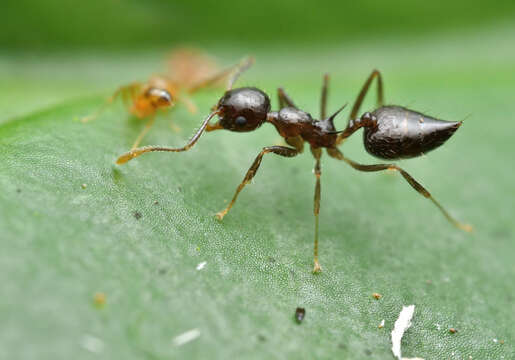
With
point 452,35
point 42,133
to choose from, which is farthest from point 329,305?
point 452,35

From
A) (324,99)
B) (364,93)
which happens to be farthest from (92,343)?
(364,93)

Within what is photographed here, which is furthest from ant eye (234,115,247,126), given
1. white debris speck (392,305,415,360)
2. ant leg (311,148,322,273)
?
white debris speck (392,305,415,360)

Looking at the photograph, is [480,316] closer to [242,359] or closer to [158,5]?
[242,359]

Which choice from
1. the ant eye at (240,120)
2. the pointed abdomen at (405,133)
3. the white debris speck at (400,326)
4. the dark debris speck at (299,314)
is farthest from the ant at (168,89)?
the white debris speck at (400,326)

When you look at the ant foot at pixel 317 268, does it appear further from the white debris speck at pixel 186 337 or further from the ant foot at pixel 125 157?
the ant foot at pixel 125 157

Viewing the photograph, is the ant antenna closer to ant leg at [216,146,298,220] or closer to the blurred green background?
the blurred green background
